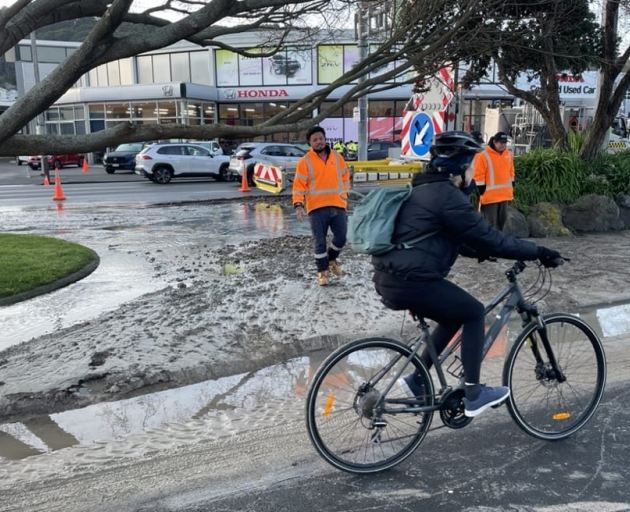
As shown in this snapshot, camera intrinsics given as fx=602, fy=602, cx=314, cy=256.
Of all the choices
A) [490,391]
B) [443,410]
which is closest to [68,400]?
[443,410]

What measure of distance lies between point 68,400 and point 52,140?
208cm

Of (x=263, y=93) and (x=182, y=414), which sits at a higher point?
(x=263, y=93)

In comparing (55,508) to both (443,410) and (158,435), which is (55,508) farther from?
(443,410)

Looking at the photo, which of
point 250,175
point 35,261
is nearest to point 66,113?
point 250,175

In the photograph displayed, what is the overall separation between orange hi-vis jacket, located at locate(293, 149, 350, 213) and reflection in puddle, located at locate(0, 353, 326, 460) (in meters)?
2.98

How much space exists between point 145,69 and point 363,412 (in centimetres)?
4654

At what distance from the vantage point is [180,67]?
45.2 meters

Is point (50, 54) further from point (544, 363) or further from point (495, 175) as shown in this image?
point (544, 363)

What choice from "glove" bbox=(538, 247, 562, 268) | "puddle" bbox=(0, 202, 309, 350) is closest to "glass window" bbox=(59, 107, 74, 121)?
"puddle" bbox=(0, 202, 309, 350)

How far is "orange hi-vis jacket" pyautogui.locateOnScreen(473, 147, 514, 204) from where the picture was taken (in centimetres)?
905

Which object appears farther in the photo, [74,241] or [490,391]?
Answer: [74,241]

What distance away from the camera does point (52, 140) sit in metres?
4.88

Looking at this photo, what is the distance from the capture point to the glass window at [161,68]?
4522cm

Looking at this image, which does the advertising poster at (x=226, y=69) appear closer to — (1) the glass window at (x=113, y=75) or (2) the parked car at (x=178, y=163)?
(1) the glass window at (x=113, y=75)
